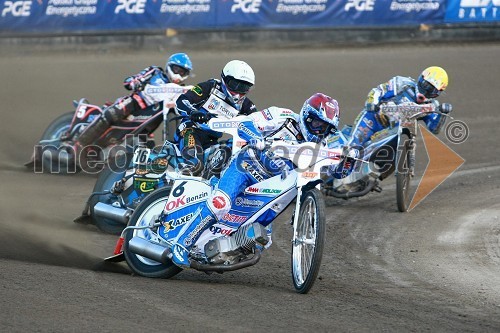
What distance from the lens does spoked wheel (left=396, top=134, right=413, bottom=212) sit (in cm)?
1221

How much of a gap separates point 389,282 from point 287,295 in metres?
1.27

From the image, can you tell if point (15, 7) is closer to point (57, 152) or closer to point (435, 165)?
point (57, 152)

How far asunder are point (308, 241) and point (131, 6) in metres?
14.8

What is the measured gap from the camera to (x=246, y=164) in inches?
324

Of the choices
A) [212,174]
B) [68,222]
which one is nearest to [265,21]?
[68,222]

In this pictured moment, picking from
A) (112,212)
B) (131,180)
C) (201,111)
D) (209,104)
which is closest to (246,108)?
(209,104)

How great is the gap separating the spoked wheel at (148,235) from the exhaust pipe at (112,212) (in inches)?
49.4

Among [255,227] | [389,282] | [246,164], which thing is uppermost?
[246,164]

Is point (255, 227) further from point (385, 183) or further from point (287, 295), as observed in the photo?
point (385, 183)

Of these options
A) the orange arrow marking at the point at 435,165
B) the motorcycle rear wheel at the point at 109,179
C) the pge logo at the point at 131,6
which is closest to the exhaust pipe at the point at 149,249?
the motorcycle rear wheel at the point at 109,179

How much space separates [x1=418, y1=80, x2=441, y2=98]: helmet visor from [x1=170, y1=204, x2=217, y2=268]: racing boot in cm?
552

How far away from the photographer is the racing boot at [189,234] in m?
8.25

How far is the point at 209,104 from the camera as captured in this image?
1096 centimetres

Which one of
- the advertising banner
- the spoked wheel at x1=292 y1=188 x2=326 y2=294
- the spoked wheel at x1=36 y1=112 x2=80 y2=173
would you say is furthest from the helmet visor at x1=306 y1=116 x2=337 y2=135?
the advertising banner
